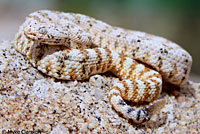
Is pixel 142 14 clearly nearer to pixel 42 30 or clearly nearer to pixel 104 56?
pixel 104 56

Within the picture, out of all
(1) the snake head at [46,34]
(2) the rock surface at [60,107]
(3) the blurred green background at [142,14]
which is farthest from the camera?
(3) the blurred green background at [142,14]

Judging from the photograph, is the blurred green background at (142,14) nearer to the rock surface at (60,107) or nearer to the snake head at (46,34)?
the rock surface at (60,107)

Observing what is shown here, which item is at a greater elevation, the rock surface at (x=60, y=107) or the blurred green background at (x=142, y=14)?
the blurred green background at (x=142, y=14)

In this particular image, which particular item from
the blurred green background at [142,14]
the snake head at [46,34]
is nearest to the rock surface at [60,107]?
the snake head at [46,34]

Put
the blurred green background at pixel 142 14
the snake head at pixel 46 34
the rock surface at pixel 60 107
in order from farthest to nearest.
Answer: the blurred green background at pixel 142 14
the snake head at pixel 46 34
the rock surface at pixel 60 107

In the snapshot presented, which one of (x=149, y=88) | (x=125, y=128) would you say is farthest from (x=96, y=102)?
(x=149, y=88)

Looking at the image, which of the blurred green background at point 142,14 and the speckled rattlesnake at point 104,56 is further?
Answer: the blurred green background at point 142,14

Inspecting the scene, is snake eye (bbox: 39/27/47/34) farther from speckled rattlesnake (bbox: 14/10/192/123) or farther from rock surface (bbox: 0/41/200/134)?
rock surface (bbox: 0/41/200/134)
